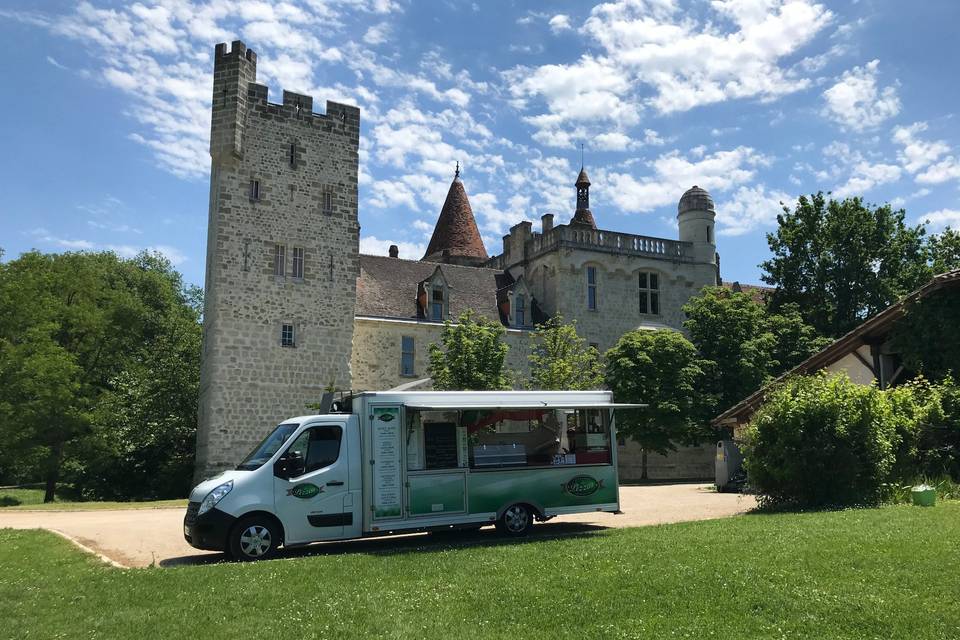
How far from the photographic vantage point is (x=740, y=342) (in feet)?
120

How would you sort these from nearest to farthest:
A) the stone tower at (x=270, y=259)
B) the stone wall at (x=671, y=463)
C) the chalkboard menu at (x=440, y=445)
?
the chalkboard menu at (x=440, y=445) → the stone tower at (x=270, y=259) → the stone wall at (x=671, y=463)

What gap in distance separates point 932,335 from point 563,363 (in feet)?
49.4

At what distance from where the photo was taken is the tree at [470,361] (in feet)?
96.4

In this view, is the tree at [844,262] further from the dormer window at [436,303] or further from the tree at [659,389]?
the dormer window at [436,303]

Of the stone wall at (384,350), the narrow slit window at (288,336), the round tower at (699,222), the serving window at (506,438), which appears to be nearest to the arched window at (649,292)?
the round tower at (699,222)

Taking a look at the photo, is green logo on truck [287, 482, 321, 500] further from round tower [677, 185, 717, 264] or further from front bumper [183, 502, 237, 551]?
round tower [677, 185, 717, 264]

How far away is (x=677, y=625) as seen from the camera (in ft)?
24.3

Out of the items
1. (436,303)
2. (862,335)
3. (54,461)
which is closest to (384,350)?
(436,303)

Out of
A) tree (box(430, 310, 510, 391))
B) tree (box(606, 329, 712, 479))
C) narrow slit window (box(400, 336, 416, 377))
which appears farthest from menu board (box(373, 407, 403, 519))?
narrow slit window (box(400, 336, 416, 377))

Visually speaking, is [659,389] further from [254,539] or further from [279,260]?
[254,539]

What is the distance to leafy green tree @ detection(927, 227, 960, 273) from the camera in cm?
3825

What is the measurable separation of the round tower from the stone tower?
65.0 feet

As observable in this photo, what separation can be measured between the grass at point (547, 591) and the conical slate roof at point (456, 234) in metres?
37.2

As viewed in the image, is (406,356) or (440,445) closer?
(440,445)
